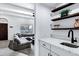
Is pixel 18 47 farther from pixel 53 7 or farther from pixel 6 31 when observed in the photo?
pixel 6 31

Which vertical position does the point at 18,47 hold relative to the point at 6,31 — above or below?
below

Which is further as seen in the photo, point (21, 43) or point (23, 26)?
point (23, 26)

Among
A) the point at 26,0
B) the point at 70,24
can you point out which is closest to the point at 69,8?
the point at 70,24

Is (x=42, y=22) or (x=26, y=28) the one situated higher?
(x=42, y=22)

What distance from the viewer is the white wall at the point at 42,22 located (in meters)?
2.92

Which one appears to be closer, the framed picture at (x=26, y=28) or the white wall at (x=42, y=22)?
the white wall at (x=42, y=22)

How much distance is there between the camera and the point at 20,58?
114cm

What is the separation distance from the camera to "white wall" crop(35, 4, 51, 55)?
2.92 metres

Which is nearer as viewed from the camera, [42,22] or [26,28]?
[42,22]

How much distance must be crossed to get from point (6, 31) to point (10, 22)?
949 mm

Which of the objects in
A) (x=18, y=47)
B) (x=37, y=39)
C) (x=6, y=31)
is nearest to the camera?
(x=37, y=39)

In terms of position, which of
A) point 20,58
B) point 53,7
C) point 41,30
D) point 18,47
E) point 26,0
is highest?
point 53,7

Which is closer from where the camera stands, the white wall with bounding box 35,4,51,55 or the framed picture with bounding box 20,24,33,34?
the white wall with bounding box 35,4,51,55

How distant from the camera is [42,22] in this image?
3049mm
